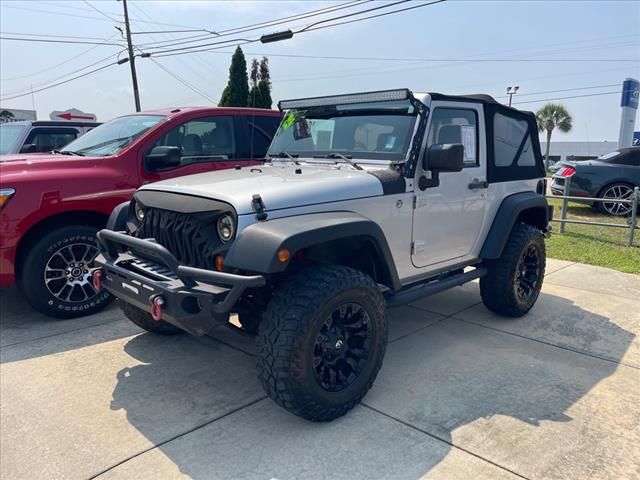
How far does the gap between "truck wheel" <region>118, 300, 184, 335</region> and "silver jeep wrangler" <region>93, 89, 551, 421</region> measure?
19mm

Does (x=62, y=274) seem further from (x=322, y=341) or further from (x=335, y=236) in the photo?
(x=335, y=236)

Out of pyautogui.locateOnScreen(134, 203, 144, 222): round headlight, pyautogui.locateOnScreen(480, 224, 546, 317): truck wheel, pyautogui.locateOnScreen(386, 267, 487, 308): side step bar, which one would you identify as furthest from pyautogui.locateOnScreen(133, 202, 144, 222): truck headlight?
pyautogui.locateOnScreen(480, 224, 546, 317): truck wheel

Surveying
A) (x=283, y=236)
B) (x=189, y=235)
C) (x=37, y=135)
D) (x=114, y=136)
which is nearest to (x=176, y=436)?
(x=189, y=235)

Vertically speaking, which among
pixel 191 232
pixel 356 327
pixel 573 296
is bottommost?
pixel 573 296

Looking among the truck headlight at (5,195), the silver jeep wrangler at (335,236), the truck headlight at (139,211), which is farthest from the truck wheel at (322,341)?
the truck headlight at (5,195)

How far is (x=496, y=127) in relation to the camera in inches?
175

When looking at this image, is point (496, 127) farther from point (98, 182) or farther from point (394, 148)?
point (98, 182)

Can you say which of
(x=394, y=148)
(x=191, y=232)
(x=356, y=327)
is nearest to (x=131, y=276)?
(x=191, y=232)

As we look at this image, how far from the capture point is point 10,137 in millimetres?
8047

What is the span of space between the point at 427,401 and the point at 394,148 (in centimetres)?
176

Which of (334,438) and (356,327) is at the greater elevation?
(356,327)

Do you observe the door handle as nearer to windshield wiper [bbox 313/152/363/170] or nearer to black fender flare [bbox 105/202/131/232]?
windshield wiper [bbox 313/152/363/170]

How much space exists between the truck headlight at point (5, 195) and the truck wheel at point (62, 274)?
16.6 inches

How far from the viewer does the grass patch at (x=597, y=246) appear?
6.91 m
